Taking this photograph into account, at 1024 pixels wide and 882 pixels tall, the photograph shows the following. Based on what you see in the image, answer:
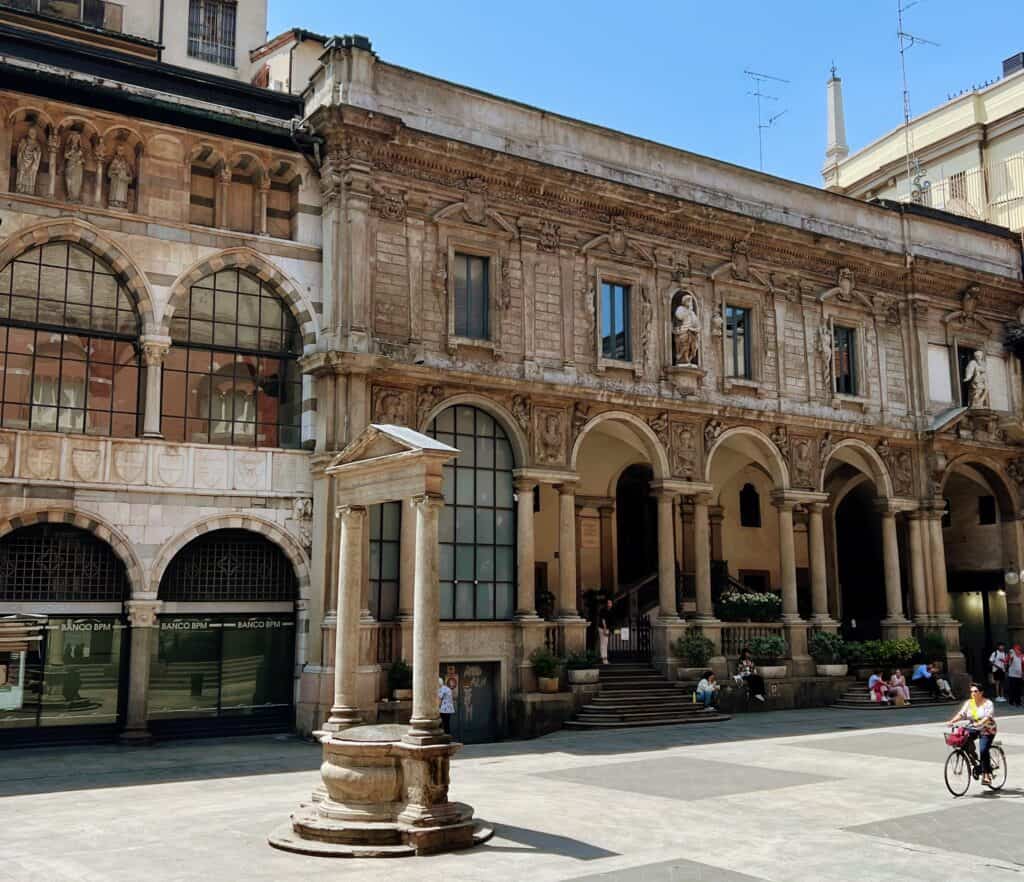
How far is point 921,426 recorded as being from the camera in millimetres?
32812

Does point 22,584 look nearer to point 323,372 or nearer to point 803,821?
point 323,372

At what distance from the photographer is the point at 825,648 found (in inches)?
1155

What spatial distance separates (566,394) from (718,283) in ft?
20.8

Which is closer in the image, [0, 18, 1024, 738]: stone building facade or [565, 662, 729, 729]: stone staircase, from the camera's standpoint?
[0, 18, 1024, 738]: stone building facade

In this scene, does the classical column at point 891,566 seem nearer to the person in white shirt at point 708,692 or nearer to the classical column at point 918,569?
the classical column at point 918,569

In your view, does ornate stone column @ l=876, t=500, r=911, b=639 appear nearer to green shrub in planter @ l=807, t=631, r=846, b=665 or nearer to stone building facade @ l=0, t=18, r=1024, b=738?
stone building facade @ l=0, t=18, r=1024, b=738

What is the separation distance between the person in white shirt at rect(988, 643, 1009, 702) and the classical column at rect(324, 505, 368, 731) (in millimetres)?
22206

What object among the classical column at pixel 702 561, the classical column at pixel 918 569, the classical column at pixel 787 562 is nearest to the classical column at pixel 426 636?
the classical column at pixel 702 561

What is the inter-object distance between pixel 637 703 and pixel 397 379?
29.6 ft

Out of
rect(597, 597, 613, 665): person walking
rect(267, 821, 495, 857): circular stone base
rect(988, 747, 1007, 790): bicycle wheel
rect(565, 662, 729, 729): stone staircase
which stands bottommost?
rect(267, 821, 495, 857): circular stone base

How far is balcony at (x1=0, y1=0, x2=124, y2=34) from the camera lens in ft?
96.4

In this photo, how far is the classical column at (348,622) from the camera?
1441 cm

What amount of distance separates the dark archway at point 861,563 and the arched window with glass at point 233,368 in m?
20.4

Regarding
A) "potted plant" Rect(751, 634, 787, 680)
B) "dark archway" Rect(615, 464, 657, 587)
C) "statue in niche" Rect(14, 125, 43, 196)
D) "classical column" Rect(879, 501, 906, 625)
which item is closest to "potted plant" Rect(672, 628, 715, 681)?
"potted plant" Rect(751, 634, 787, 680)
